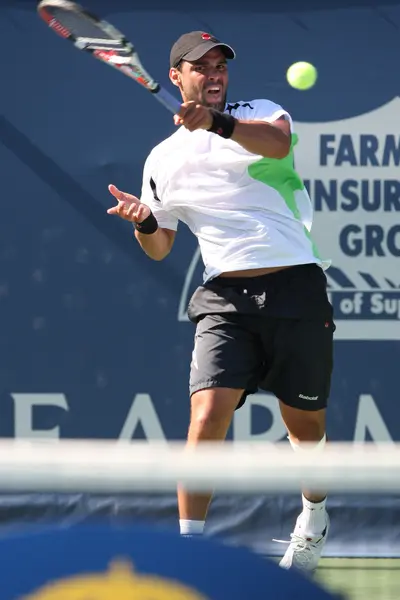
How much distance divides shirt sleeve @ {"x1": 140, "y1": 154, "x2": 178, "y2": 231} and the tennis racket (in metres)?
0.30

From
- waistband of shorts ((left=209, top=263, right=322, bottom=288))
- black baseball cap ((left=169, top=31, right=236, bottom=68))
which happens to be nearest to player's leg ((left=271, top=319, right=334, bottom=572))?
waistband of shorts ((left=209, top=263, right=322, bottom=288))

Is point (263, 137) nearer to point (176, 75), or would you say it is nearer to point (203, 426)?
point (176, 75)

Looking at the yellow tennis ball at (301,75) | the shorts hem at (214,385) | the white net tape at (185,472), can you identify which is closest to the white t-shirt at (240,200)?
the shorts hem at (214,385)

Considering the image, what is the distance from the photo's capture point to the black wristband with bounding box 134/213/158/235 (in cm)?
396

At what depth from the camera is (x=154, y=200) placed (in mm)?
4105

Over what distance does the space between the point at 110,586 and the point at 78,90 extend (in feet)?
10.6

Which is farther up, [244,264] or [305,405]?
[244,264]

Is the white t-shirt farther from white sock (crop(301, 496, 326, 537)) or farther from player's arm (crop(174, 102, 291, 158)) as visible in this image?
white sock (crop(301, 496, 326, 537))

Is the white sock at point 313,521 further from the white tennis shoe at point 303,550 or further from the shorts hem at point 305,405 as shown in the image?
the shorts hem at point 305,405

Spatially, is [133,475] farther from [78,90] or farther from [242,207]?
[78,90]

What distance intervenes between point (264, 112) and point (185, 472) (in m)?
2.30

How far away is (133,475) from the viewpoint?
1.76 meters

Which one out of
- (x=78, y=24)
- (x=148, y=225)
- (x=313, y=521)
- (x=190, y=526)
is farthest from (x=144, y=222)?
(x=313, y=521)

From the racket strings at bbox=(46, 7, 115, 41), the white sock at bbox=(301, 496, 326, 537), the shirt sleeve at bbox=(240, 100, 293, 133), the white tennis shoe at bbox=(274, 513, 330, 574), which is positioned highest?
the racket strings at bbox=(46, 7, 115, 41)
